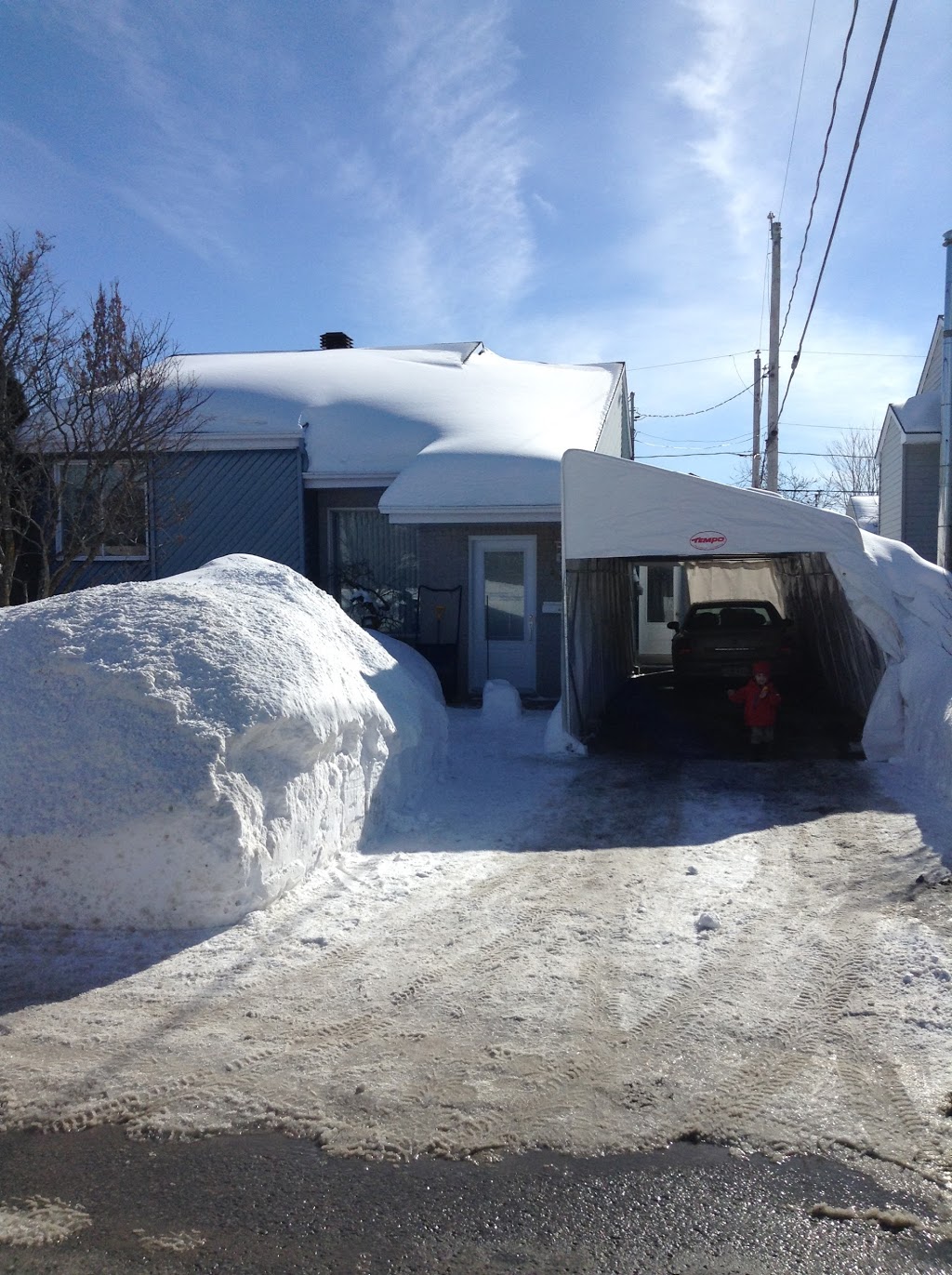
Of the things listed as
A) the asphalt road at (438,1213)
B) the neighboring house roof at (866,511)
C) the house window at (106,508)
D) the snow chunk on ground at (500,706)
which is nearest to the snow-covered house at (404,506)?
the house window at (106,508)

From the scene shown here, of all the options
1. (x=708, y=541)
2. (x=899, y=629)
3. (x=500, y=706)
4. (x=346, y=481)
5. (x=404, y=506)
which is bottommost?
(x=500, y=706)

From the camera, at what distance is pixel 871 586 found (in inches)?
411

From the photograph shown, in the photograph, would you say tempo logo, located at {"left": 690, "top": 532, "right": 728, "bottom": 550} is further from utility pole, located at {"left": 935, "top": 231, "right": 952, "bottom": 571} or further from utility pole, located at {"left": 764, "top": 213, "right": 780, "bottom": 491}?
utility pole, located at {"left": 764, "top": 213, "right": 780, "bottom": 491}

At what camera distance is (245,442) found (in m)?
14.8

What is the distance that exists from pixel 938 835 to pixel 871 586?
3782mm

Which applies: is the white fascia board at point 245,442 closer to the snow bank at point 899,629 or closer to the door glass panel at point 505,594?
the door glass panel at point 505,594

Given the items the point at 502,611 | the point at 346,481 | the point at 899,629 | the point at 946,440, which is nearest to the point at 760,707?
the point at 899,629

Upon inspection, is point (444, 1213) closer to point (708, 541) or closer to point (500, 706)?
point (708, 541)

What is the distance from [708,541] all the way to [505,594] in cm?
433

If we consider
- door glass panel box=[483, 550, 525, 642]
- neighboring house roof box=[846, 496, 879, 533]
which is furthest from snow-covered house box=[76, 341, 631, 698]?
neighboring house roof box=[846, 496, 879, 533]

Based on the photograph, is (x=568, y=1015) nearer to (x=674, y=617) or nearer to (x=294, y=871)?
(x=294, y=871)

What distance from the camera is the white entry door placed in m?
14.0

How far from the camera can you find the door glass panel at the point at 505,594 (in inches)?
555

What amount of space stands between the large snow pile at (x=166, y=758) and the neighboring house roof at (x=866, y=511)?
905 inches
